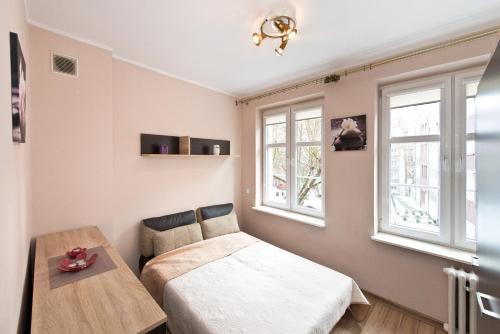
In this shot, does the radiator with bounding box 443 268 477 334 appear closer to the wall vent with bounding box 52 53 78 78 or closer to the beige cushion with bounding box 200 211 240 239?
the beige cushion with bounding box 200 211 240 239

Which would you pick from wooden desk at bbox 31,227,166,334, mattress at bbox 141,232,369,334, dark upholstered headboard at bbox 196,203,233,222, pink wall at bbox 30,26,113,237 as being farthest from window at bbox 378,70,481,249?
pink wall at bbox 30,26,113,237

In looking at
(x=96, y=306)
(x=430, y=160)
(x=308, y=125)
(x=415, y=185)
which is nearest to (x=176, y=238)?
(x=96, y=306)

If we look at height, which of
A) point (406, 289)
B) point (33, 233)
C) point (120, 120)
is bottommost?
point (406, 289)

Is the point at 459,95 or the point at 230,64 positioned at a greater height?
the point at 230,64

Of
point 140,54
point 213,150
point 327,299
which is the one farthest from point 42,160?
point 327,299

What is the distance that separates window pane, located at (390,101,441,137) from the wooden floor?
5.77 feet

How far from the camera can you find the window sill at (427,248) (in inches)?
67.5

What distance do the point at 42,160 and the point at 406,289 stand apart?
136 inches

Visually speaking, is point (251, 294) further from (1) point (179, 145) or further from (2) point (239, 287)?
(1) point (179, 145)

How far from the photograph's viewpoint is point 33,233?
5.44ft

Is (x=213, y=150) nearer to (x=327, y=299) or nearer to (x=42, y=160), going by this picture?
(x=42, y=160)

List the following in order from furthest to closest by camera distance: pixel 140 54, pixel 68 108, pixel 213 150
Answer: pixel 213 150 → pixel 140 54 → pixel 68 108

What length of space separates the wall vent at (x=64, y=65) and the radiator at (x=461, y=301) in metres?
3.63

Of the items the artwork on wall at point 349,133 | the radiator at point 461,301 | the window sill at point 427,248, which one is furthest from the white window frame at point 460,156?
the artwork on wall at point 349,133
